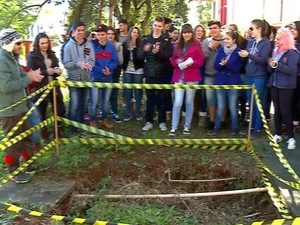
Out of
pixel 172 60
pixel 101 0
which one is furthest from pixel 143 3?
pixel 172 60

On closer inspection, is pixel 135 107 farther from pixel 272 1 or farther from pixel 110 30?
pixel 272 1

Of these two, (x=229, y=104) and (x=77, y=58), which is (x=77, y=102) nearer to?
(x=77, y=58)

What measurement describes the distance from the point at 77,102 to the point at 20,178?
1865 millimetres

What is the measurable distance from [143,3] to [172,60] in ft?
18.7

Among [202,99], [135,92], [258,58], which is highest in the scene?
[258,58]

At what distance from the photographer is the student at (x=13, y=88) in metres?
4.61

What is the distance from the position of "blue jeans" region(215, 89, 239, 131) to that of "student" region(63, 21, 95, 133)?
2.20 m

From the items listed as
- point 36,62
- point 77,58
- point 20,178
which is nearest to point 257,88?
point 77,58

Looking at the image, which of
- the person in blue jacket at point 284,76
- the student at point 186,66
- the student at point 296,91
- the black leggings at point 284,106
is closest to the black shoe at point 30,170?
the student at point 186,66

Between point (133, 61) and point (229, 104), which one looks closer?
point (229, 104)

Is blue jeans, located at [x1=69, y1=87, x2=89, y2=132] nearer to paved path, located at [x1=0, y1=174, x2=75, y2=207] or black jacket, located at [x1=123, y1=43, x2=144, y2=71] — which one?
black jacket, located at [x1=123, y1=43, x2=144, y2=71]

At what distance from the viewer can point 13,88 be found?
4664mm

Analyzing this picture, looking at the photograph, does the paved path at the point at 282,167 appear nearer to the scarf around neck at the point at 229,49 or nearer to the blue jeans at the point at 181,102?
the blue jeans at the point at 181,102

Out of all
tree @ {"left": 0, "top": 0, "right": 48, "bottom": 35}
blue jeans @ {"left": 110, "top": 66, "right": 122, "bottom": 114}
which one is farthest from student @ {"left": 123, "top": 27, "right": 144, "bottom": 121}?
tree @ {"left": 0, "top": 0, "right": 48, "bottom": 35}
